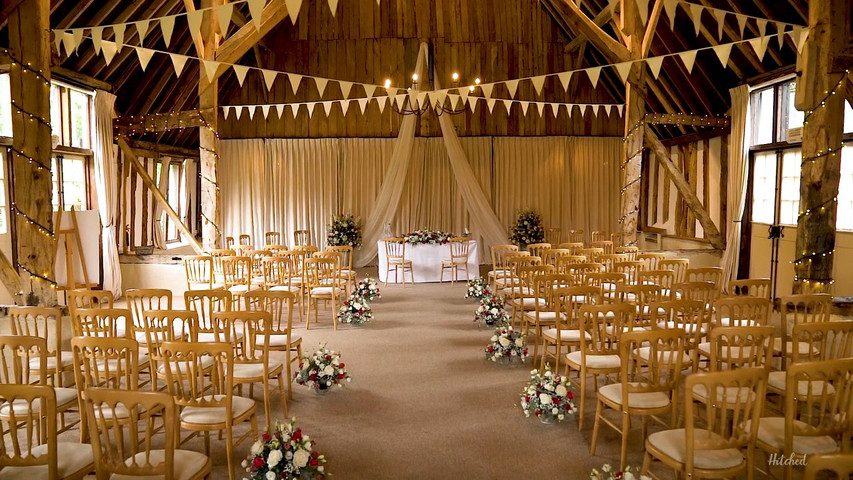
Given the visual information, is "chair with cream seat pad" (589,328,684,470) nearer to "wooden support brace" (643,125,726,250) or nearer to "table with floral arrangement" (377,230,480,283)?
"wooden support brace" (643,125,726,250)

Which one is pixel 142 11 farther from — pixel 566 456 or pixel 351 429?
pixel 566 456

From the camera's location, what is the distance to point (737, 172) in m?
10.3

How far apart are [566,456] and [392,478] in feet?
3.86

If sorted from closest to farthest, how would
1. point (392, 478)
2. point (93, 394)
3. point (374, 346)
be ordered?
point (93, 394), point (392, 478), point (374, 346)

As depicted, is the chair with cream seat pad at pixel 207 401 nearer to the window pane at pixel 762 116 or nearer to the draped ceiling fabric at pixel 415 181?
the window pane at pixel 762 116

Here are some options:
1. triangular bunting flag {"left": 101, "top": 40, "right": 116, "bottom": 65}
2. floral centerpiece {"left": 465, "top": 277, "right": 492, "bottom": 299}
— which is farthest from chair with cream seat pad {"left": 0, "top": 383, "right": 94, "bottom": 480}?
floral centerpiece {"left": 465, "top": 277, "right": 492, "bottom": 299}

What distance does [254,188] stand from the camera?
14.7m

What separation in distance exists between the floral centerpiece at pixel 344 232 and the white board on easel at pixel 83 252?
5.62 meters

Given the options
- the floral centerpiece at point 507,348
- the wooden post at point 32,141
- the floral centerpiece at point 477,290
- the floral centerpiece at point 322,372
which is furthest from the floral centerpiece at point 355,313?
the wooden post at point 32,141

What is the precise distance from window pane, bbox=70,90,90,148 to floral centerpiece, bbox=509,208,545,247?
9249 millimetres

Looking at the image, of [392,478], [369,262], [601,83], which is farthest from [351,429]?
[601,83]

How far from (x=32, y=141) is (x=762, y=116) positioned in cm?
1053

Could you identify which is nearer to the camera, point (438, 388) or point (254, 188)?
point (438, 388)

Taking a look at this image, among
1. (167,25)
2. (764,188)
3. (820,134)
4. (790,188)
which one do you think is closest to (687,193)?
(764,188)
